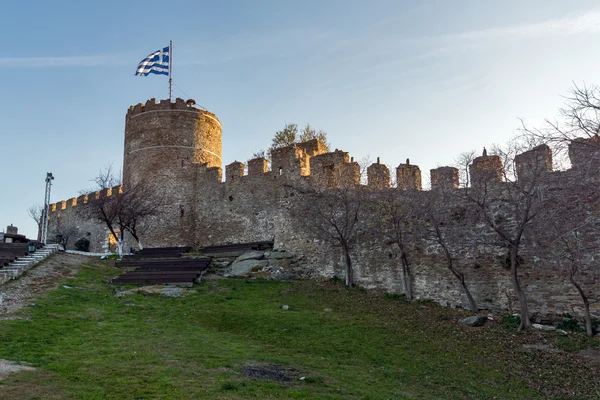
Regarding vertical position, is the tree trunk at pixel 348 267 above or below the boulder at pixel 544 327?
above

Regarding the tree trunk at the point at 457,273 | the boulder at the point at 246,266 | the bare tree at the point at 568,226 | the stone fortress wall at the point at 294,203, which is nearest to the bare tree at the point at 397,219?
the stone fortress wall at the point at 294,203

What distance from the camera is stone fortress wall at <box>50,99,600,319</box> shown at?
16672 millimetres

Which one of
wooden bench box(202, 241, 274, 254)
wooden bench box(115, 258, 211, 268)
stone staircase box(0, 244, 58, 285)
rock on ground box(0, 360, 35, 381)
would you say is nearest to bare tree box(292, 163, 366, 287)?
wooden bench box(202, 241, 274, 254)

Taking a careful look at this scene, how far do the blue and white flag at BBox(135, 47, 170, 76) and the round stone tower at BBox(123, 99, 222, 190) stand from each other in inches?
81.1

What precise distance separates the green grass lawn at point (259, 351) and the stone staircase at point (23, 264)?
8.20ft

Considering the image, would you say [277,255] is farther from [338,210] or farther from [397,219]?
[397,219]

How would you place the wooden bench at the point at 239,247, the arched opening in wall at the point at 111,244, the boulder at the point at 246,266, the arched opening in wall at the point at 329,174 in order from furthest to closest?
the arched opening in wall at the point at 111,244 → the wooden bench at the point at 239,247 → the arched opening in wall at the point at 329,174 → the boulder at the point at 246,266

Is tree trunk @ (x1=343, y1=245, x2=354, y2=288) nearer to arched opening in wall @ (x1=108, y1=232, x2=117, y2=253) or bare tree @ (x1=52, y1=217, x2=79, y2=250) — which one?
arched opening in wall @ (x1=108, y1=232, x2=117, y2=253)

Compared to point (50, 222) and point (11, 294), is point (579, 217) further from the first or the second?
point (50, 222)

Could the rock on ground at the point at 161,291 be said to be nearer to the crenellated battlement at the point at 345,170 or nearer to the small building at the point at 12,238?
the crenellated battlement at the point at 345,170

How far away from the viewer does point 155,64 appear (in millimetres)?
33438

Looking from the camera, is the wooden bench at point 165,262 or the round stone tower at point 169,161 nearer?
the wooden bench at point 165,262

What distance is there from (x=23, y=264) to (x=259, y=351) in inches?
527

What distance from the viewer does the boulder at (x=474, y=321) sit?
14.8m
